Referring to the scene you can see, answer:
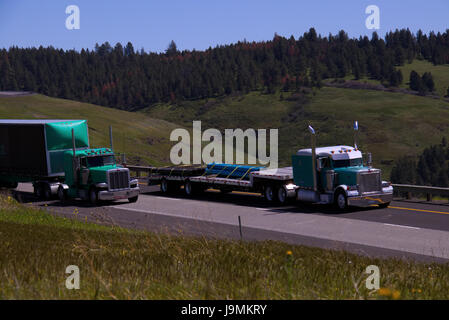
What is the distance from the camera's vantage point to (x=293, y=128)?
17638cm

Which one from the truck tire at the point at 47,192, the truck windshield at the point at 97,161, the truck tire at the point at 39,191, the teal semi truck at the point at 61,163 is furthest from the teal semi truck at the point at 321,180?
the truck tire at the point at 39,191

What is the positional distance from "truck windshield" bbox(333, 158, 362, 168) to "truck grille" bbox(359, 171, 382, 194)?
1019 millimetres

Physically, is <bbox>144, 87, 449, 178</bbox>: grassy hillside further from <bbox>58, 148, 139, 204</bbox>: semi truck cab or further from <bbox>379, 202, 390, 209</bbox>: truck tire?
<bbox>379, 202, 390, 209</bbox>: truck tire

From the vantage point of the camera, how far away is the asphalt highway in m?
Result: 16.7

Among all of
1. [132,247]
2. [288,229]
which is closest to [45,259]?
[132,247]

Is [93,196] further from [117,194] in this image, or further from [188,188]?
[188,188]

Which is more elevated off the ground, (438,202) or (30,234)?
(30,234)

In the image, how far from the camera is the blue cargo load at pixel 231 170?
88.0 ft

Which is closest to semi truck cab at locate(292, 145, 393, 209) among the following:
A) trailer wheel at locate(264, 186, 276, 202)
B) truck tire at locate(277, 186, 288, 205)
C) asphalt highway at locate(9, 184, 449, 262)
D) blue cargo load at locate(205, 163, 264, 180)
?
asphalt highway at locate(9, 184, 449, 262)

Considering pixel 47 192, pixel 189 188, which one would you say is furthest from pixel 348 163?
pixel 47 192
